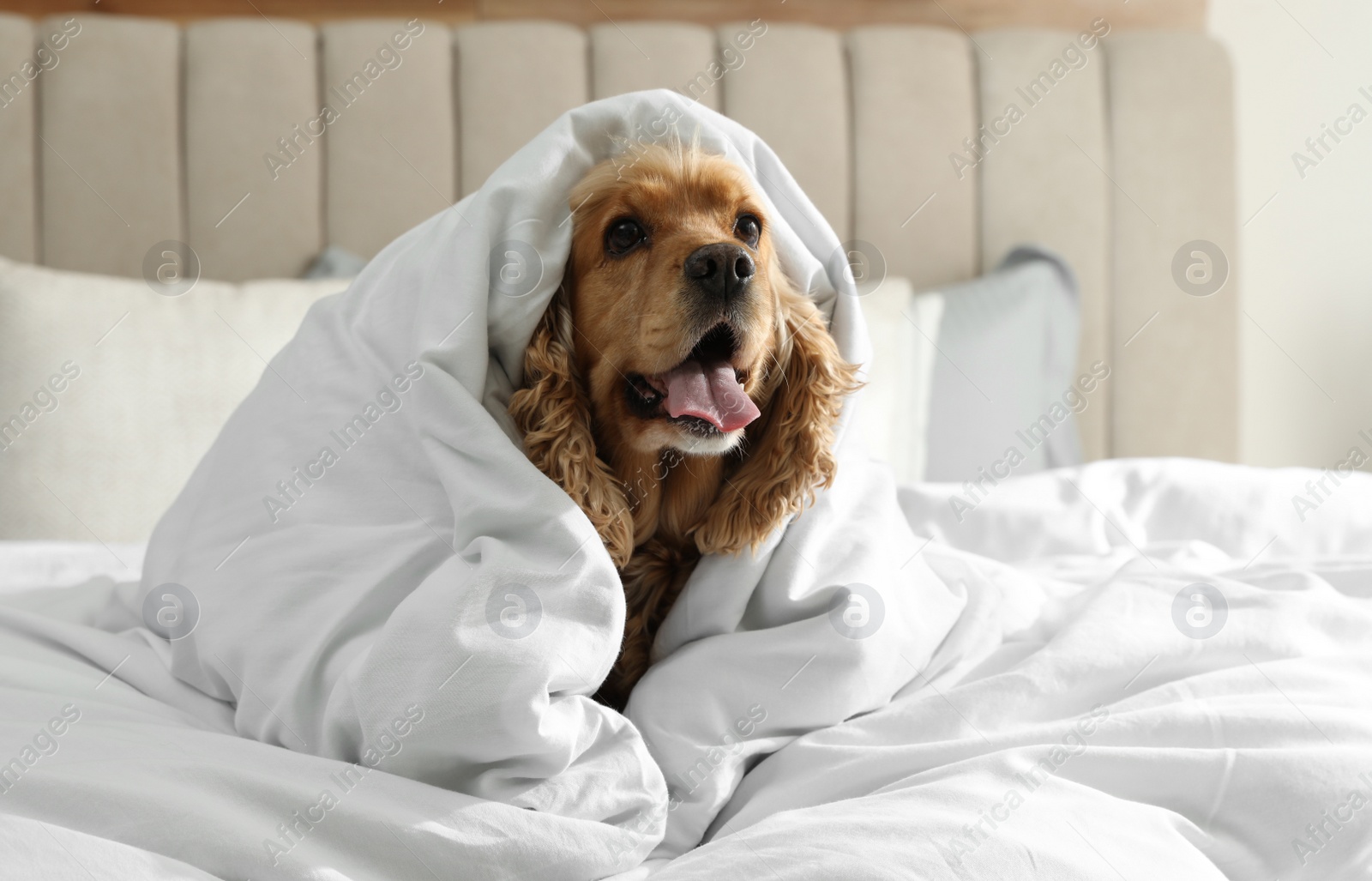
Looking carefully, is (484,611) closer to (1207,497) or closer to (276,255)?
(1207,497)

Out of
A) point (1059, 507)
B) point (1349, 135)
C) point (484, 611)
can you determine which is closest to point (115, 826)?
point (484, 611)

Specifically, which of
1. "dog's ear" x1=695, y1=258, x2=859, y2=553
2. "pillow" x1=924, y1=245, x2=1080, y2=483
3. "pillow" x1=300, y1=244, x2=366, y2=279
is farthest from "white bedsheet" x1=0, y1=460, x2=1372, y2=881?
"pillow" x1=300, y1=244, x2=366, y2=279

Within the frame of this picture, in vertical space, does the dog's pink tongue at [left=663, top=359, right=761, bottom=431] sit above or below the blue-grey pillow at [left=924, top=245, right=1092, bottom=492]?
above

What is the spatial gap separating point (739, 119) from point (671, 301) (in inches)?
62.0

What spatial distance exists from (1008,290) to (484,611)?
1.73 meters

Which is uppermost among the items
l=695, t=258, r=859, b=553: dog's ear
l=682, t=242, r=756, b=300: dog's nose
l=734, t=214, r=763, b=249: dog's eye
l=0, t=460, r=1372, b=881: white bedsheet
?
l=734, t=214, r=763, b=249: dog's eye

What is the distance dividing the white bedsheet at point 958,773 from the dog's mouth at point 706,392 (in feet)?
0.96

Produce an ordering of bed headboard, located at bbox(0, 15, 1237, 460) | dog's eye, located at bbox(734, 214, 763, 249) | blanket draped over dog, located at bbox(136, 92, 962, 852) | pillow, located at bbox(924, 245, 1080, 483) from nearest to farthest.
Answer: blanket draped over dog, located at bbox(136, 92, 962, 852) → dog's eye, located at bbox(734, 214, 763, 249) → pillow, located at bbox(924, 245, 1080, 483) → bed headboard, located at bbox(0, 15, 1237, 460)

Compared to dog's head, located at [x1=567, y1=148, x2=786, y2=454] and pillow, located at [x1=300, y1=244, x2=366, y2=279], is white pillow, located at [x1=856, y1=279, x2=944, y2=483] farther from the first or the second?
pillow, located at [x1=300, y1=244, x2=366, y2=279]

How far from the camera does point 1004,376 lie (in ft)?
7.25

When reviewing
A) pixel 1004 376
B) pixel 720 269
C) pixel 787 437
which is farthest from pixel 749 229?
pixel 1004 376

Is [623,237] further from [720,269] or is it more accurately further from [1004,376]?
[1004,376]

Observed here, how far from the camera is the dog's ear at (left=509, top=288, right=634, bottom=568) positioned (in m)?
1.09

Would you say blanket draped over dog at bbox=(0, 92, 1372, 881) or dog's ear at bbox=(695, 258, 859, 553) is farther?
dog's ear at bbox=(695, 258, 859, 553)
